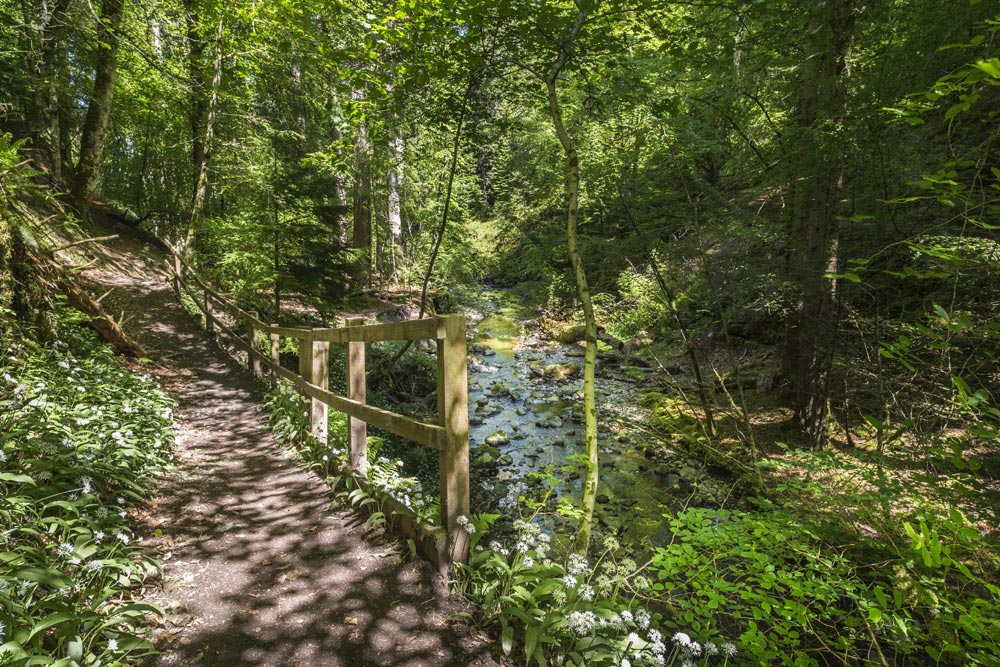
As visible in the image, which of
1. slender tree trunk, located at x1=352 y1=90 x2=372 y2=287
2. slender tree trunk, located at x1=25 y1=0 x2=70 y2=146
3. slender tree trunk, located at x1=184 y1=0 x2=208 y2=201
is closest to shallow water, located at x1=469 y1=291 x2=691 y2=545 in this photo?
slender tree trunk, located at x1=352 y1=90 x2=372 y2=287

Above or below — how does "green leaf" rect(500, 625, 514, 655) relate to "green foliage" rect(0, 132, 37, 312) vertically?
below

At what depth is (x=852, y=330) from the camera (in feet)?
19.1

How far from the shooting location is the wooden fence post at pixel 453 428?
9.39 ft

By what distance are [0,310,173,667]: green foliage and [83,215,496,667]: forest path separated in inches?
9.4

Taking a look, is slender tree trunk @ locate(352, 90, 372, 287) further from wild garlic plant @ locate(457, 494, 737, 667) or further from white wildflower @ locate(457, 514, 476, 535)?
wild garlic plant @ locate(457, 494, 737, 667)

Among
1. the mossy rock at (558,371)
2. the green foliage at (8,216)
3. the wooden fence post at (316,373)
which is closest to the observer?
the green foliage at (8,216)

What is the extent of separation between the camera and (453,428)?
9.48 feet

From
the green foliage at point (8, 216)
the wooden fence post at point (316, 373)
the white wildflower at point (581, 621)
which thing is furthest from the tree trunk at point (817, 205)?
the green foliage at point (8, 216)

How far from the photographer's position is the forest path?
233 cm

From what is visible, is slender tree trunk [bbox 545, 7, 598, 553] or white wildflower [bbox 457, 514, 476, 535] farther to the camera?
slender tree trunk [bbox 545, 7, 598, 553]

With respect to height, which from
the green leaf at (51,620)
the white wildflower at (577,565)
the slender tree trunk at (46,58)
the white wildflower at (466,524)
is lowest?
the white wildflower at (577,565)

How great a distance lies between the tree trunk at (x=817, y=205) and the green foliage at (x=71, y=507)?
7030 mm

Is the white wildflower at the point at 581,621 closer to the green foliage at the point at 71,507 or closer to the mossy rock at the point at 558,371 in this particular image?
the green foliage at the point at 71,507

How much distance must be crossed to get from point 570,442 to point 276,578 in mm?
6245
